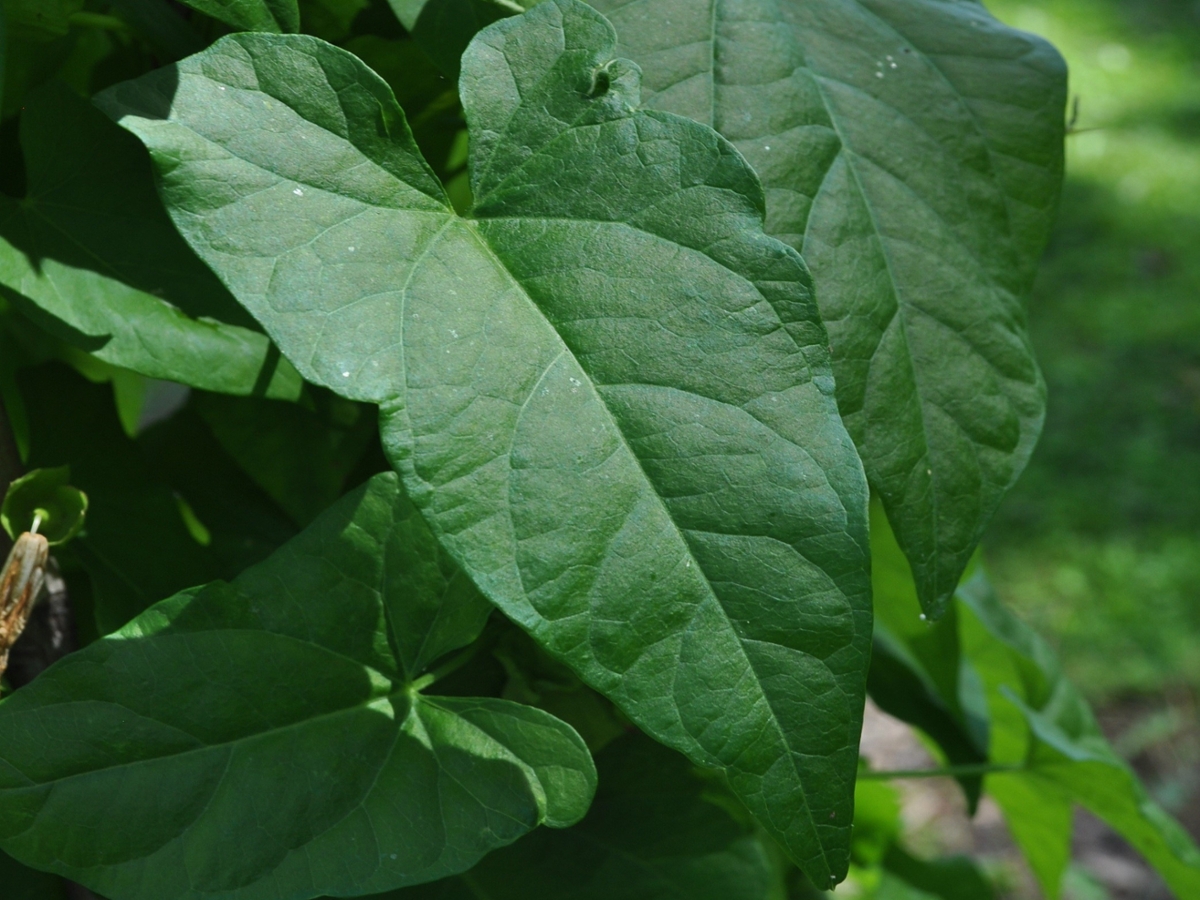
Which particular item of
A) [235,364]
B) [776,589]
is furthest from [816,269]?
[235,364]

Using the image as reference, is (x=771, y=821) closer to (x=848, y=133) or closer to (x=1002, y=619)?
(x=848, y=133)

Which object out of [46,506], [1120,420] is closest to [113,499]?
[46,506]

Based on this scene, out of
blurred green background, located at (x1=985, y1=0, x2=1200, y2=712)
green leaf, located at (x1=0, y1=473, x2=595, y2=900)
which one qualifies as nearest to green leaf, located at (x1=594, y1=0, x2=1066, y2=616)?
green leaf, located at (x1=0, y1=473, x2=595, y2=900)

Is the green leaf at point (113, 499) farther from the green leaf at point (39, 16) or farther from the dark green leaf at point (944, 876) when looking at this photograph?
the dark green leaf at point (944, 876)

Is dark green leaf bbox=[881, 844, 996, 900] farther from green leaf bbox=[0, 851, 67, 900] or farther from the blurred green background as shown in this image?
the blurred green background

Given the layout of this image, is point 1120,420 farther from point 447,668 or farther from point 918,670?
point 447,668

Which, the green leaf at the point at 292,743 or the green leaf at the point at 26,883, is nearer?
the green leaf at the point at 292,743

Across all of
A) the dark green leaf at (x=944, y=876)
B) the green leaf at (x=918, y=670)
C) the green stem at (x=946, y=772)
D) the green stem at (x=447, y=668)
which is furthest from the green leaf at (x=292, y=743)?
the dark green leaf at (x=944, y=876)
